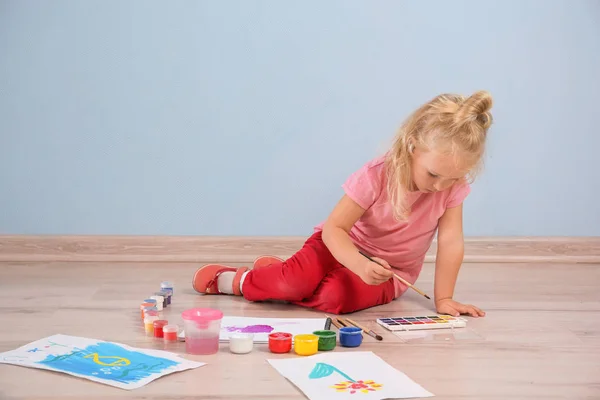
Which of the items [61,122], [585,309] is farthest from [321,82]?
[585,309]

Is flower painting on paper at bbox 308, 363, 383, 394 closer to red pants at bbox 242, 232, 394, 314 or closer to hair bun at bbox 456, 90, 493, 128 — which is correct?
red pants at bbox 242, 232, 394, 314

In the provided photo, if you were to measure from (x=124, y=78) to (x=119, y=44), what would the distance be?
9 cm

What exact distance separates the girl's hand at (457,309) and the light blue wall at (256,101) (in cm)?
68

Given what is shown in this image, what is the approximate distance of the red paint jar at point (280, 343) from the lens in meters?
1.34

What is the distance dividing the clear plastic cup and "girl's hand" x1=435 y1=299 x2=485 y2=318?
1.81 feet

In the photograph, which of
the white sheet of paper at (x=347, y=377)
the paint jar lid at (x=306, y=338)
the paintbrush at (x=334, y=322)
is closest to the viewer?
the white sheet of paper at (x=347, y=377)

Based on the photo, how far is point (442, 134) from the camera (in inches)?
59.1

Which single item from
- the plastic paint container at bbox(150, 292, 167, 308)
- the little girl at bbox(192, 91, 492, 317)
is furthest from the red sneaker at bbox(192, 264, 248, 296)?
the plastic paint container at bbox(150, 292, 167, 308)

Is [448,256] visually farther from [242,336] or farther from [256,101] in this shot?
[256,101]

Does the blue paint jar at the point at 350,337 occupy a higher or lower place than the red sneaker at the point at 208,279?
lower

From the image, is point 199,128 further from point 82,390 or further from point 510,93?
point 82,390

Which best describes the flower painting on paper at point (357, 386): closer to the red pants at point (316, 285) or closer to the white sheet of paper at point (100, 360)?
the white sheet of paper at point (100, 360)

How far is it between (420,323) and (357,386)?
40cm

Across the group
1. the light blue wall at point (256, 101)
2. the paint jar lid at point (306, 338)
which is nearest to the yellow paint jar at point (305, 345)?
the paint jar lid at point (306, 338)
